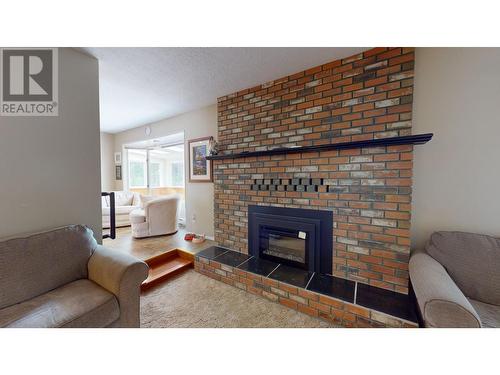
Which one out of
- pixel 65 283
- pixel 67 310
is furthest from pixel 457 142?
pixel 65 283

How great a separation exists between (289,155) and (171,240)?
8.31 ft

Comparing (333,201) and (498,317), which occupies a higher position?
Result: (333,201)

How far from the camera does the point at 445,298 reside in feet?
2.97

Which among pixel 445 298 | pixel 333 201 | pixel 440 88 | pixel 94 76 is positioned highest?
pixel 94 76

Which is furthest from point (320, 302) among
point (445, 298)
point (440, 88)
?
point (440, 88)

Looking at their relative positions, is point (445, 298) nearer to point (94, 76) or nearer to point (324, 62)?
point (324, 62)

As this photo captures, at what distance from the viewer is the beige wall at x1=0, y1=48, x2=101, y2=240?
1351mm

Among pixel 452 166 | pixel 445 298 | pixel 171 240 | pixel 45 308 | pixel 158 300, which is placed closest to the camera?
pixel 445 298

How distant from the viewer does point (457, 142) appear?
1.42 m

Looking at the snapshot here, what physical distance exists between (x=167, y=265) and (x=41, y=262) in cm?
127

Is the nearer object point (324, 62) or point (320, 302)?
point (320, 302)

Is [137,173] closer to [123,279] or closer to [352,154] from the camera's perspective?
[123,279]

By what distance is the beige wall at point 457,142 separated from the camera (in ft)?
4.36
